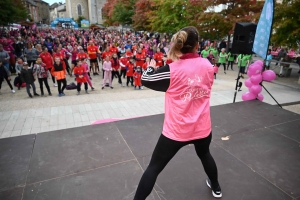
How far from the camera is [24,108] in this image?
666 centimetres

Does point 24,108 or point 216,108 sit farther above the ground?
point 216,108

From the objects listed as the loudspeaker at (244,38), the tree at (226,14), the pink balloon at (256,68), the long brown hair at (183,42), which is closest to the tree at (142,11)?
the tree at (226,14)

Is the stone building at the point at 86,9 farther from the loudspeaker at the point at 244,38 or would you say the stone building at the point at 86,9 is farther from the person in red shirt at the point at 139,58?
the loudspeaker at the point at 244,38

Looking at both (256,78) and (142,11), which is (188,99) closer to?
(256,78)

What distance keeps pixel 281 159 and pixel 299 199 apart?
0.82m

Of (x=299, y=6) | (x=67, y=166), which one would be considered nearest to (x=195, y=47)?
(x=67, y=166)

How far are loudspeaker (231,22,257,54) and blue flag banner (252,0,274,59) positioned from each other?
28cm

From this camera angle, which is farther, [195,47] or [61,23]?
[61,23]

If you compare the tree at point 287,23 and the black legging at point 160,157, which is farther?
the tree at point 287,23

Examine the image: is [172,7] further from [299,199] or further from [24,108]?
[299,199]

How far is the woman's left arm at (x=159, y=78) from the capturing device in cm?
167

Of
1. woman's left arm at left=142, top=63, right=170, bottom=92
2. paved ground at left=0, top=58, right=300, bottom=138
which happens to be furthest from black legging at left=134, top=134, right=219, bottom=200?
paved ground at left=0, top=58, right=300, bottom=138

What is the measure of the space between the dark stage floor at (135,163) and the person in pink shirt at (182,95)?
0.82 meters

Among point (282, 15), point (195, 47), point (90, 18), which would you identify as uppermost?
point (90, 18)
